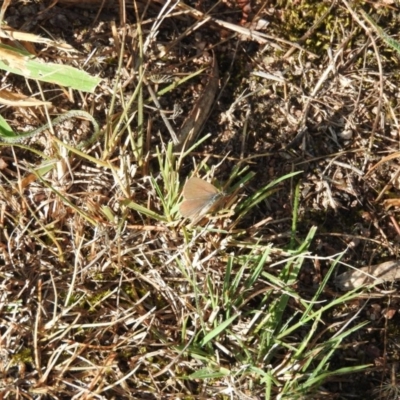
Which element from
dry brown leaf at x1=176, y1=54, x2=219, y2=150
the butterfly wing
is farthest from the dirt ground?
the butterfly wing

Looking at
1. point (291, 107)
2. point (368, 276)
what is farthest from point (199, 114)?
point (368, 276)

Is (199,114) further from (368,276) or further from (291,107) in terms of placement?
(368,276)

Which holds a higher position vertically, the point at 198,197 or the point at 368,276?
the point at 198,197

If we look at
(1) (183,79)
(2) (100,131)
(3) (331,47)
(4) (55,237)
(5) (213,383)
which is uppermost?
(3) (331,47)

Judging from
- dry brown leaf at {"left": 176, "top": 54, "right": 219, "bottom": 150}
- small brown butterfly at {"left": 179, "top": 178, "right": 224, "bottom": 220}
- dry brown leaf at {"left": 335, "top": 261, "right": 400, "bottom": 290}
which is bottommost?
dry brown leaf at {"left": 335, "top": 261, "right": 400, "bottom": 290}

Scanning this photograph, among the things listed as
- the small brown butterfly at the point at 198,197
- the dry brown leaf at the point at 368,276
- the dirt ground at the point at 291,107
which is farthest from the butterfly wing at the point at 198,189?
the dry brown leaf at the point at 368,276

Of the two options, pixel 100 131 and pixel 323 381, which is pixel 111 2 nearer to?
pixel 100 131

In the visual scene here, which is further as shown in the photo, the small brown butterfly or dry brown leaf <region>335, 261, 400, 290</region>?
dry brown leaf <region>335, 261, 400, 290</region>

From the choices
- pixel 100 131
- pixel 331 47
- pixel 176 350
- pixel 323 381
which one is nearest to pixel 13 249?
pixel 100 131

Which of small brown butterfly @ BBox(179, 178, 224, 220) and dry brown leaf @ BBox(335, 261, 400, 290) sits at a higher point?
small brown butterfly @ BBox(179, 178, 224, 220)

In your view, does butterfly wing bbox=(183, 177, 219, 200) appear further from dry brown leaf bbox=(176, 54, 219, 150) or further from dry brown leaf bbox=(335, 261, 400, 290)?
dry brown leaf bbox=(335, 261, 400, 290)

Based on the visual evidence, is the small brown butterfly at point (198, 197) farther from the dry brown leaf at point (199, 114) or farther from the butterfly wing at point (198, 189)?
the dry brown leaf at point (199, 114)
